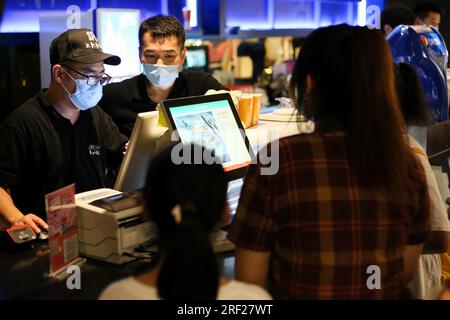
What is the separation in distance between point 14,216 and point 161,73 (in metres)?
1.21

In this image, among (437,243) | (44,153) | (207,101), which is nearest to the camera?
(437,243)

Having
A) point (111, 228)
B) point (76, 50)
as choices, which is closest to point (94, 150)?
point (76, 50)

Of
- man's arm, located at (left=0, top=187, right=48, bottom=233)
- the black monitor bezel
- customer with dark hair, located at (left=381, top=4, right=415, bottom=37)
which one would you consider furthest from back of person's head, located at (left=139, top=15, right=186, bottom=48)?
customer with dark hair, located at (left=381, top=4, right=415, bottom=37)

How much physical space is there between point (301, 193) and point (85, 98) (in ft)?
4.96

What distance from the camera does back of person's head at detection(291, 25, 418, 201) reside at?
151 centimetres

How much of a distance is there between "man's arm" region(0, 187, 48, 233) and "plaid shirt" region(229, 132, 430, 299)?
3.24ft

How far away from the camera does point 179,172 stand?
127 cm

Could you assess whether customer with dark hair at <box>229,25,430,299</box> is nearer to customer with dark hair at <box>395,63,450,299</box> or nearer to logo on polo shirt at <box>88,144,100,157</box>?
customer with dark hair at <box>395,63,450,299</box>

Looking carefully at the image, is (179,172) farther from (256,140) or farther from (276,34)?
(276,34)

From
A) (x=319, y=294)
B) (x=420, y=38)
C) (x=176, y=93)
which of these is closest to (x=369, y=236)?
(x=319, y=294)

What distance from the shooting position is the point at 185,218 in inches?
48.3

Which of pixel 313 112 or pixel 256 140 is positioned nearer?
pixel 313 112

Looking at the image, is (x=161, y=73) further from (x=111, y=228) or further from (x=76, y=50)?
(x=111, y=228)

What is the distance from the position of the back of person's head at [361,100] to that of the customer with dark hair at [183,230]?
0.38 m
